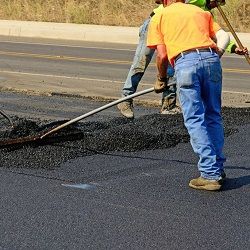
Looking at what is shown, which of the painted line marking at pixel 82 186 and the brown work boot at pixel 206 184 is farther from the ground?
the brown work boot at pixel 206 184

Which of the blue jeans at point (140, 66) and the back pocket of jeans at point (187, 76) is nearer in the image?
the back pocket of jeans at point (187, 76)

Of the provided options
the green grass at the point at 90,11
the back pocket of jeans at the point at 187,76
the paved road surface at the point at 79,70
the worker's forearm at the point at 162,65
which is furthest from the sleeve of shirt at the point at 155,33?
the green grass at the point at 90,11

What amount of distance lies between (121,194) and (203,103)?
1.03m

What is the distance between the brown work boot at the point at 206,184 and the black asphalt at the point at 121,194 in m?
0.05

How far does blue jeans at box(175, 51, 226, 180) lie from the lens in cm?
605

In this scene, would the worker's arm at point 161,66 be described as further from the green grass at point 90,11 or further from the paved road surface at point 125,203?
the green grass at point 90,11

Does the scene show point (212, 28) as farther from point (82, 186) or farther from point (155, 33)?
point (82, 186)

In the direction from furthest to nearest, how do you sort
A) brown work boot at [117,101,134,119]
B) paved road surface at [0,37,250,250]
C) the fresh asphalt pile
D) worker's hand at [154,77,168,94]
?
brown work boot at [117,101,134,119]
the fresh asphalt pile
worker's hand at [154,77,168,94]
paved road surface at [0,37,250,250]

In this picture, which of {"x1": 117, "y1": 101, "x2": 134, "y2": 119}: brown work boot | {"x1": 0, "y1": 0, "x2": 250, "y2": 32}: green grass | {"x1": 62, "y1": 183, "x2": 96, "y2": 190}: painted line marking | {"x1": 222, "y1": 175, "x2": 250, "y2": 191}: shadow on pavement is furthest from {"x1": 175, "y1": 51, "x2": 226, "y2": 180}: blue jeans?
{"x1": 0, "y1": 0, "x2": 250, "y2": 32}: green grass

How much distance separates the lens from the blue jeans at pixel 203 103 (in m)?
6.05

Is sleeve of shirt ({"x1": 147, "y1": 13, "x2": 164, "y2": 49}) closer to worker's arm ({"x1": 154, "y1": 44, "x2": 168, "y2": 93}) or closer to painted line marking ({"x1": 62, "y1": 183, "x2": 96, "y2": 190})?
→ worker's arm ({"x1": 154, "y1": 44, "x2": 168, "y2": 93})

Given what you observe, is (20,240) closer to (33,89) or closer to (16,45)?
(33,89)

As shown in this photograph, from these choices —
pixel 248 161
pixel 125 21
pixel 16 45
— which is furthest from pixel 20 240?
pixel 125 21

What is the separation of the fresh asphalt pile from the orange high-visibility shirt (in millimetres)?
1632
